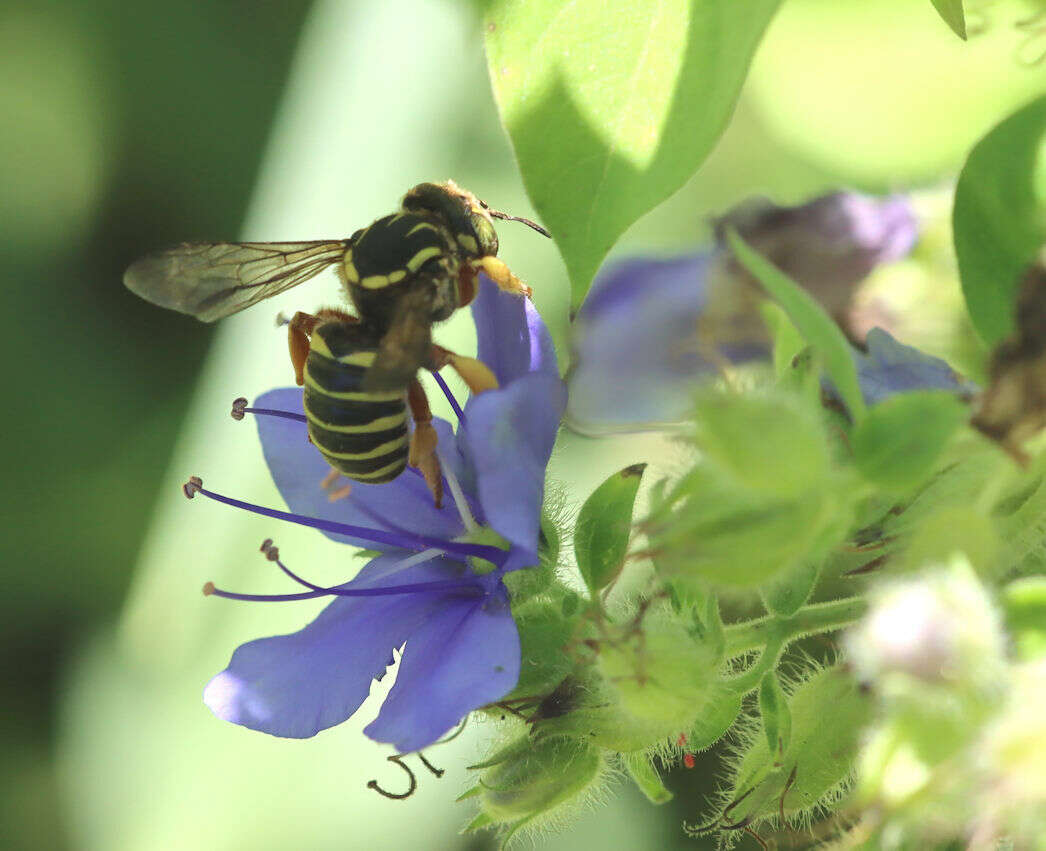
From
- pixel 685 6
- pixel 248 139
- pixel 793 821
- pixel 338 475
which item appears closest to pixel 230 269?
pixel 338 475

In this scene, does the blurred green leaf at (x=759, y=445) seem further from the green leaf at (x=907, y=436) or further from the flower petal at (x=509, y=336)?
the flower petal at (x=509, y=336)

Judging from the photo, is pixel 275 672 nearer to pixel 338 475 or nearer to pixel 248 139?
pixel 338 475

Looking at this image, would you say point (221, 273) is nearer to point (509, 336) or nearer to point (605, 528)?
point (509, 336)

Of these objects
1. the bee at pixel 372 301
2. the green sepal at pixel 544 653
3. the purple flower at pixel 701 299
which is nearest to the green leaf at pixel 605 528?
the green sepal at pixel 544 653

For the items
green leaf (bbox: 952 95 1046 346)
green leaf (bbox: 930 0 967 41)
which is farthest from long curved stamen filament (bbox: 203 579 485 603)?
green leaf (bbox: 930 0 967 41)

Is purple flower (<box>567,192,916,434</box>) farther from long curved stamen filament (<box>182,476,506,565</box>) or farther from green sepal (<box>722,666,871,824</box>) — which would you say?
green sepal (<box>722,666,871,824</box>)
